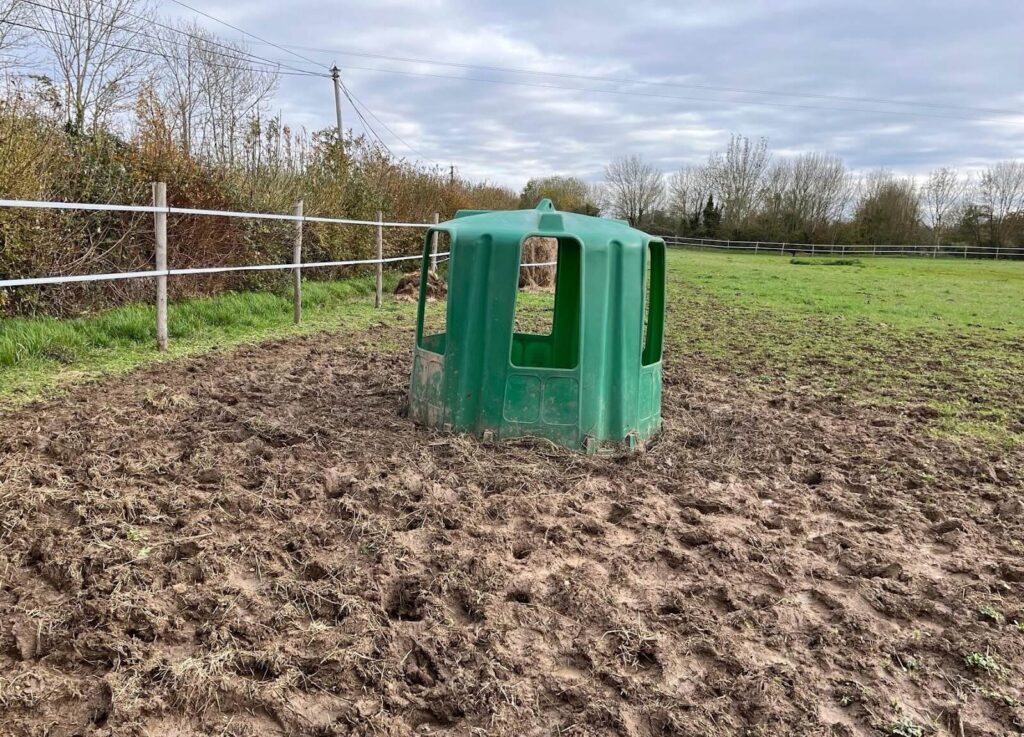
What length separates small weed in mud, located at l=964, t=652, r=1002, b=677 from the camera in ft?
7.96

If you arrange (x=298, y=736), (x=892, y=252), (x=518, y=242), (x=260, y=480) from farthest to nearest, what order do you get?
1. (x=892, y=252)
2. (x=518, y=242)
3. (x=260, y=480)
4. (x=298, y=736)

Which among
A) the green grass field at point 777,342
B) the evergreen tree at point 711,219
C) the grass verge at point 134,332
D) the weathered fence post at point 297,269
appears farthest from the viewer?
the evergreen tree at point 711,219

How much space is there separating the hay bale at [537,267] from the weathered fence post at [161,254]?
898cm

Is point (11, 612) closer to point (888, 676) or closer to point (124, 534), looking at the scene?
point (124, 534)

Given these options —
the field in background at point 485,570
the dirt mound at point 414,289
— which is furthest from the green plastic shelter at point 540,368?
the dirt mound at point 414,289

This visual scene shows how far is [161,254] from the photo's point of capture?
6539mm

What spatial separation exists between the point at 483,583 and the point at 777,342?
7.31m

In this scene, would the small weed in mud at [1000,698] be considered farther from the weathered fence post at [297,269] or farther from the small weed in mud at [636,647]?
the weathered fence post at [297,269]

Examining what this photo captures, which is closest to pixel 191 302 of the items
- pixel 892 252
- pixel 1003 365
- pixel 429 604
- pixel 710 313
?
pixel 429 604

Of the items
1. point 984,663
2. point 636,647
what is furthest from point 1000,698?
point 636,647

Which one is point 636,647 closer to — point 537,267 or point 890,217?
point 537,267

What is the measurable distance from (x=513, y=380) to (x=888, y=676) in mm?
2450

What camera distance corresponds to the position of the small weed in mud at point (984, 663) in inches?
95.5

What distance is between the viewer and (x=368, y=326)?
922 cm
